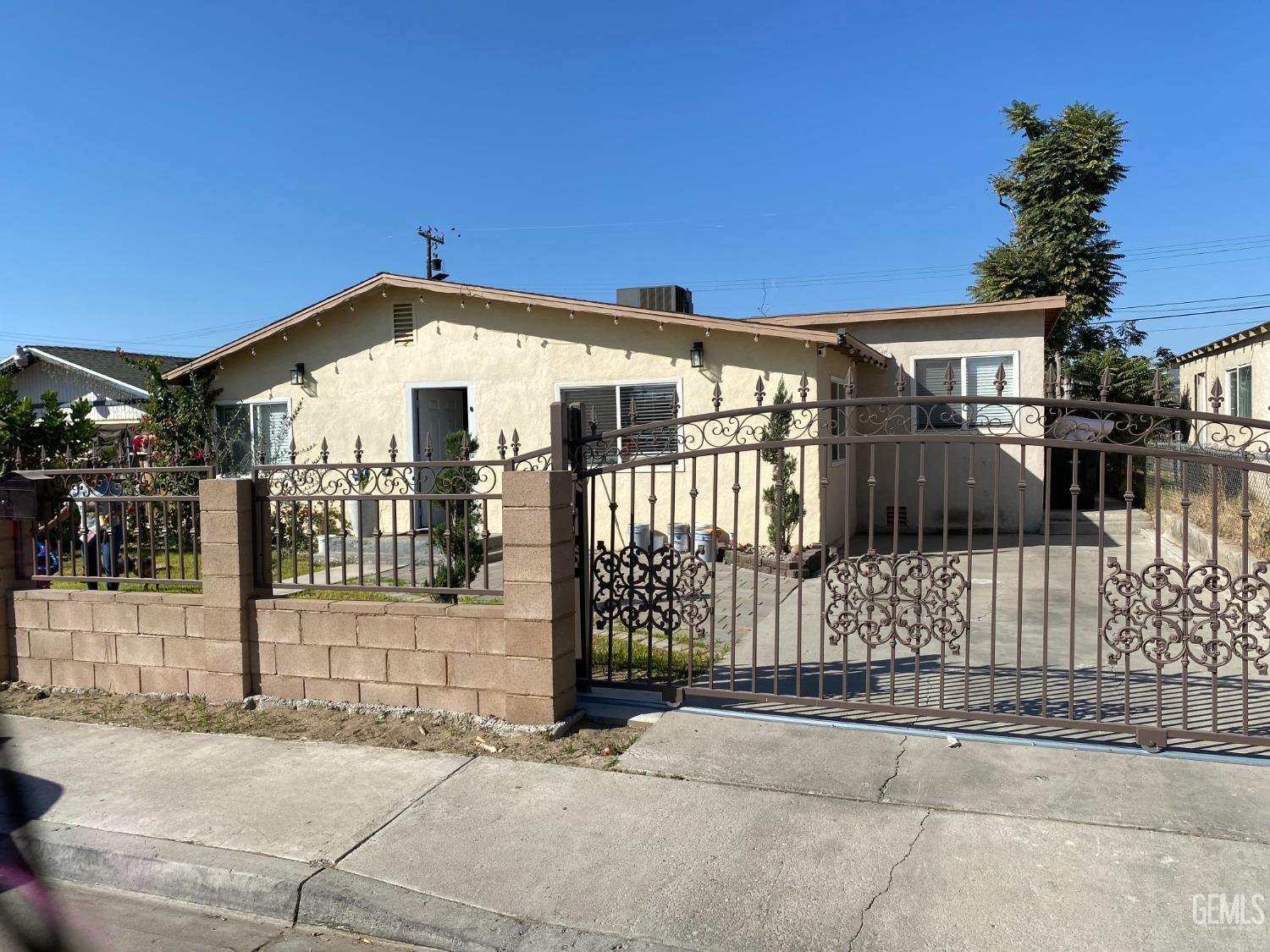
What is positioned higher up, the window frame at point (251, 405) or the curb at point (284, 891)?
the window frame at point (251, 405)

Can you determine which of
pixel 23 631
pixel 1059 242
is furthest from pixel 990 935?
pixel 1059 242

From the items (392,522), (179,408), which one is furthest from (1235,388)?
(179,408)

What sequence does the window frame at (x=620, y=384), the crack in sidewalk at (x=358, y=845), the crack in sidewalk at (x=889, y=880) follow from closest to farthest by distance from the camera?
the crack in sidewalk at (x=889, y=880), the crack in sidewalk at (x=358, y=845), the window frame at (x=620, y=384)

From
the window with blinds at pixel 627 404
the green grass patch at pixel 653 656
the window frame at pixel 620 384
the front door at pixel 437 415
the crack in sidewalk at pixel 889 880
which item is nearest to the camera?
the crack in sidewalk at pixel 889 880

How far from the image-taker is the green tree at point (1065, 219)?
23.3 meters

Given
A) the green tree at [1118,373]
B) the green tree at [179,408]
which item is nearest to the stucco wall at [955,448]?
the green tree at [1118,373]

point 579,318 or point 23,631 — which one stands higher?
point 579,318

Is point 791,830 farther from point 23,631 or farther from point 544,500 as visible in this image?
point 23,631

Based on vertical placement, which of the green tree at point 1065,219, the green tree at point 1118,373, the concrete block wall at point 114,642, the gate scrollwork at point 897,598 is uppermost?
the green tree at point 1065,219

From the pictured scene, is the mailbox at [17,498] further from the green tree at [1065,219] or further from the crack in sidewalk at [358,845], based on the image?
the green tree at [1065,219]

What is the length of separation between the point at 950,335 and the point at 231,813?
43.7 ft

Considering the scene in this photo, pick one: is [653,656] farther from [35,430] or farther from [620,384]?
[35,430]

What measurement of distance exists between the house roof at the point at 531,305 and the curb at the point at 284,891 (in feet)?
29.4

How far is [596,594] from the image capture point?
5672 mm
